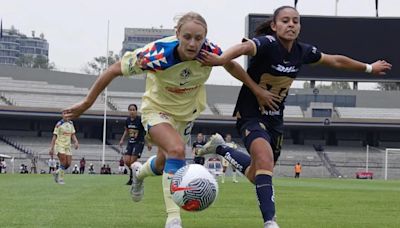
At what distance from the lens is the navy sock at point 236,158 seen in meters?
8.70

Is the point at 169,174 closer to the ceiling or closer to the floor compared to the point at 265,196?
closer to the ceiling

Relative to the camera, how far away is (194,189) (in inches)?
265

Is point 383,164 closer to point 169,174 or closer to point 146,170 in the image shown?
point 146,170

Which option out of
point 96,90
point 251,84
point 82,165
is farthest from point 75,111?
point 82,165

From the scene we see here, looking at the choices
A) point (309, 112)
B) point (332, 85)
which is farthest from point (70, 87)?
point (332, 85)

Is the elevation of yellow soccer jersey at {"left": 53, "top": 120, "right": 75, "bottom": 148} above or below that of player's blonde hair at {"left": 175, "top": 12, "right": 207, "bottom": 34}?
below

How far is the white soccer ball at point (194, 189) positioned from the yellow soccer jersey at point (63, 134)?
58.1ft

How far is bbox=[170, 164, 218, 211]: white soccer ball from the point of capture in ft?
22.2

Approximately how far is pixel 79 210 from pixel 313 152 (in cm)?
5594

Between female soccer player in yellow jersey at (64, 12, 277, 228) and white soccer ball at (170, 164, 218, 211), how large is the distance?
0.48 meters

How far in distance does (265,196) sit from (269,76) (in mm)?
1344

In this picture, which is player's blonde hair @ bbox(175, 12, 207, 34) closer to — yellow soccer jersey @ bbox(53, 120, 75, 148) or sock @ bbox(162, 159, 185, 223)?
sock @ bbox(162, 159, 185, 223)

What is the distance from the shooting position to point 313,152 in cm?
6506

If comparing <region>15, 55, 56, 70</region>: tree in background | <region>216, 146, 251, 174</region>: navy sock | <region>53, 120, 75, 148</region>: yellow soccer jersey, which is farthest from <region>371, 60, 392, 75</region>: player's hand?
<region>15, 55, 56, 70</region>: tree in background
